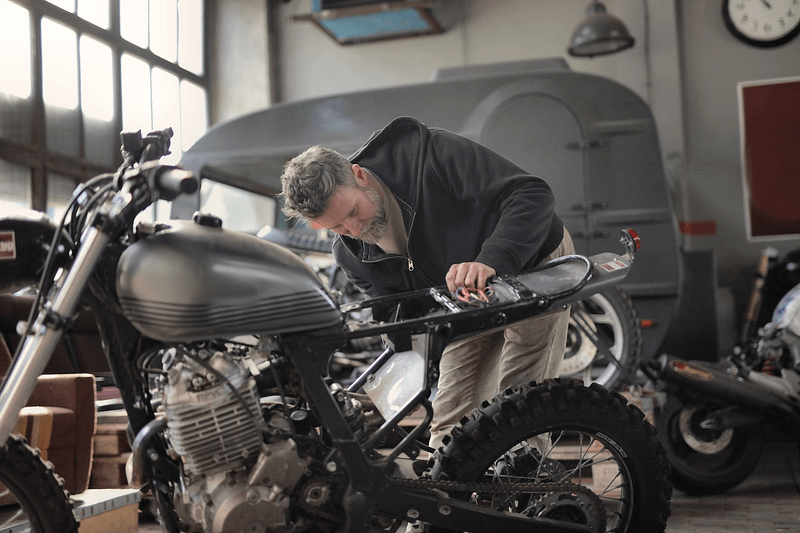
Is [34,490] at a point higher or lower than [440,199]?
lower

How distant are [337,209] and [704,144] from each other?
21.0ft

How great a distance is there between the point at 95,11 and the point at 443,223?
6.05 metres

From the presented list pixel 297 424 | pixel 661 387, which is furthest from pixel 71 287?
pixel 661 387

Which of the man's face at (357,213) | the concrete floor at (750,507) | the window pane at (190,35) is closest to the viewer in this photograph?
the man's face at (357,213)

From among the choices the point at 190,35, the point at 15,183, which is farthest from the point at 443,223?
the point at 190,35

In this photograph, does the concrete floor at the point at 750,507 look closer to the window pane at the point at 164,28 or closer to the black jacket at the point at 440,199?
the black jacket at the point at 440,199

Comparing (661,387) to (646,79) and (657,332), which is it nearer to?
(657,332)

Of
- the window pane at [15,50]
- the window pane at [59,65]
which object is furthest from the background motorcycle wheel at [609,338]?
the window pane at [59,65]

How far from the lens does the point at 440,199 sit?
1951 millimetres

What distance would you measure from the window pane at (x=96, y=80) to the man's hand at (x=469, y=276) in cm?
578

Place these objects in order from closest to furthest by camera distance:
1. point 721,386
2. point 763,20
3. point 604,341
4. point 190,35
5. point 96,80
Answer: point 721,386
point 604,341
point 96,80
point 763,20
point 190,35

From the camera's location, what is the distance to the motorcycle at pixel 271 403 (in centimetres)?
139

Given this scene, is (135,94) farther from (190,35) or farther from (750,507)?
(750,507)

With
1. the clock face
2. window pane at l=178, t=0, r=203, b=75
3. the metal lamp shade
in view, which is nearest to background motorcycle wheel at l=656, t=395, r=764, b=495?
the metal lamp shade
